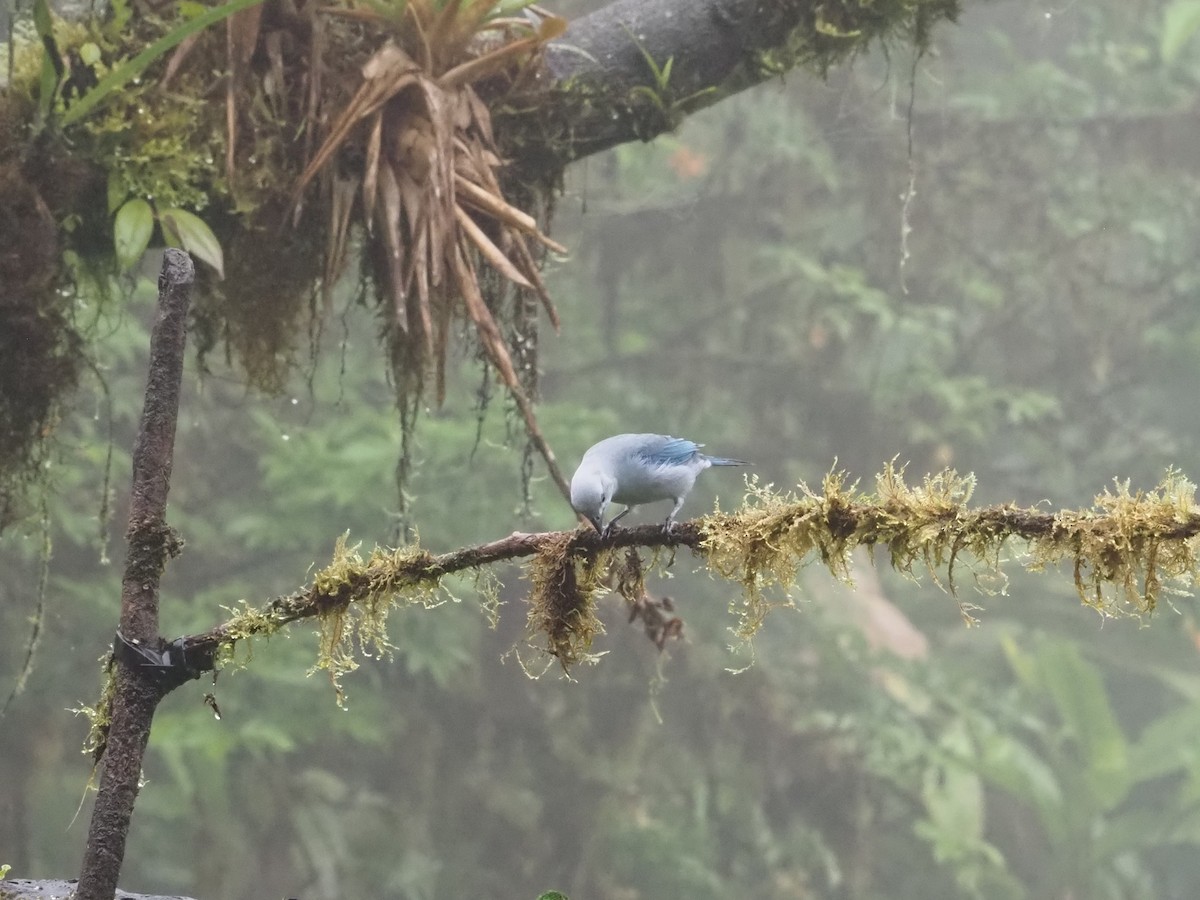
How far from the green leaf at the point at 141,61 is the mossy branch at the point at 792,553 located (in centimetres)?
88

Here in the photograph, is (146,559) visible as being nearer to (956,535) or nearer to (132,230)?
(956,535)

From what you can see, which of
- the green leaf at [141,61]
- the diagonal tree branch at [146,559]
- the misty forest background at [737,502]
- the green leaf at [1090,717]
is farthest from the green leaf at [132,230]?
the green leaf at [1090,717]

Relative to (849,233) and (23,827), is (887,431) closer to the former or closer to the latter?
(849,233)

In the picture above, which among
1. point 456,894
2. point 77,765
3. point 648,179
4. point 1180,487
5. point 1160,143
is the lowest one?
point 1180,487

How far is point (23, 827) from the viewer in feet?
15.7

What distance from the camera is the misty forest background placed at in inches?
203

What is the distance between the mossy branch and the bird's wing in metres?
0.17

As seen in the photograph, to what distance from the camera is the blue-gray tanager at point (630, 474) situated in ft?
4.15

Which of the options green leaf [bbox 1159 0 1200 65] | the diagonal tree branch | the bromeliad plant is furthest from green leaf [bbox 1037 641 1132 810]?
the diagonal tree branch

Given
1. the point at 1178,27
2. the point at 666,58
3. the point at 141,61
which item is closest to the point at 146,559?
the point at 141,61

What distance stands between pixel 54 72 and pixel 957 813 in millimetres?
5765

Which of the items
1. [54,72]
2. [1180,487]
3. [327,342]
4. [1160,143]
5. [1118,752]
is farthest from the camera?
[1160,143]

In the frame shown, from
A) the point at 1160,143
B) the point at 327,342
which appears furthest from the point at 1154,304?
the point at 327,342

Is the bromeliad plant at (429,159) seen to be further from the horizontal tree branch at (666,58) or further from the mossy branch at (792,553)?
the mossy branch at (792,553)
